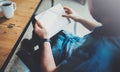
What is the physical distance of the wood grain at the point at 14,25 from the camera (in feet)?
3.35

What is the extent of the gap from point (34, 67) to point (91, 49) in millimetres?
351

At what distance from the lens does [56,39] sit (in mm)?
1226

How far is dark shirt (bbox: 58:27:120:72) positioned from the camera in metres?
0.79

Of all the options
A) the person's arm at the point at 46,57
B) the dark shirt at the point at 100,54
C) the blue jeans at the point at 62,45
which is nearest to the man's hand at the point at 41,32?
the person's arm at the point at 46,57

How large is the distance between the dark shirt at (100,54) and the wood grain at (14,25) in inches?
13.7

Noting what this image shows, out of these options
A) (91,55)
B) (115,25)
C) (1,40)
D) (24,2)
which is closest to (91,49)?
(91,55)

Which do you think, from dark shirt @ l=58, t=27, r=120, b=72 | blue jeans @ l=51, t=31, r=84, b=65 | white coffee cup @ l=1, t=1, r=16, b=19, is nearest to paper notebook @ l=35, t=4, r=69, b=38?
blue jeans @ l=51, t=31, r=84, b=65

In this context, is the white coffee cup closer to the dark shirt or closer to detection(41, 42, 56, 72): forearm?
detection(41, 42, 56, 72): forearm

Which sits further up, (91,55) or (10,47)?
(91,55)

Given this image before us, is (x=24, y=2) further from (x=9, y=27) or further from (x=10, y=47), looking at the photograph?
(x=10, y=47)

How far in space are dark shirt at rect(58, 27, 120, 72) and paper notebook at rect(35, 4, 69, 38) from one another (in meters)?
0.36

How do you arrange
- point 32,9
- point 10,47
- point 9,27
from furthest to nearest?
point 32,9, point 9,27, point 10,47

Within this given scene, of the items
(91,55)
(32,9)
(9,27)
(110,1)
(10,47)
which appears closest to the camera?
(110,1)

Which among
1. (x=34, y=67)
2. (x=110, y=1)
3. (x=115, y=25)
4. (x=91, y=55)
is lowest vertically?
(x=34, y=67)
